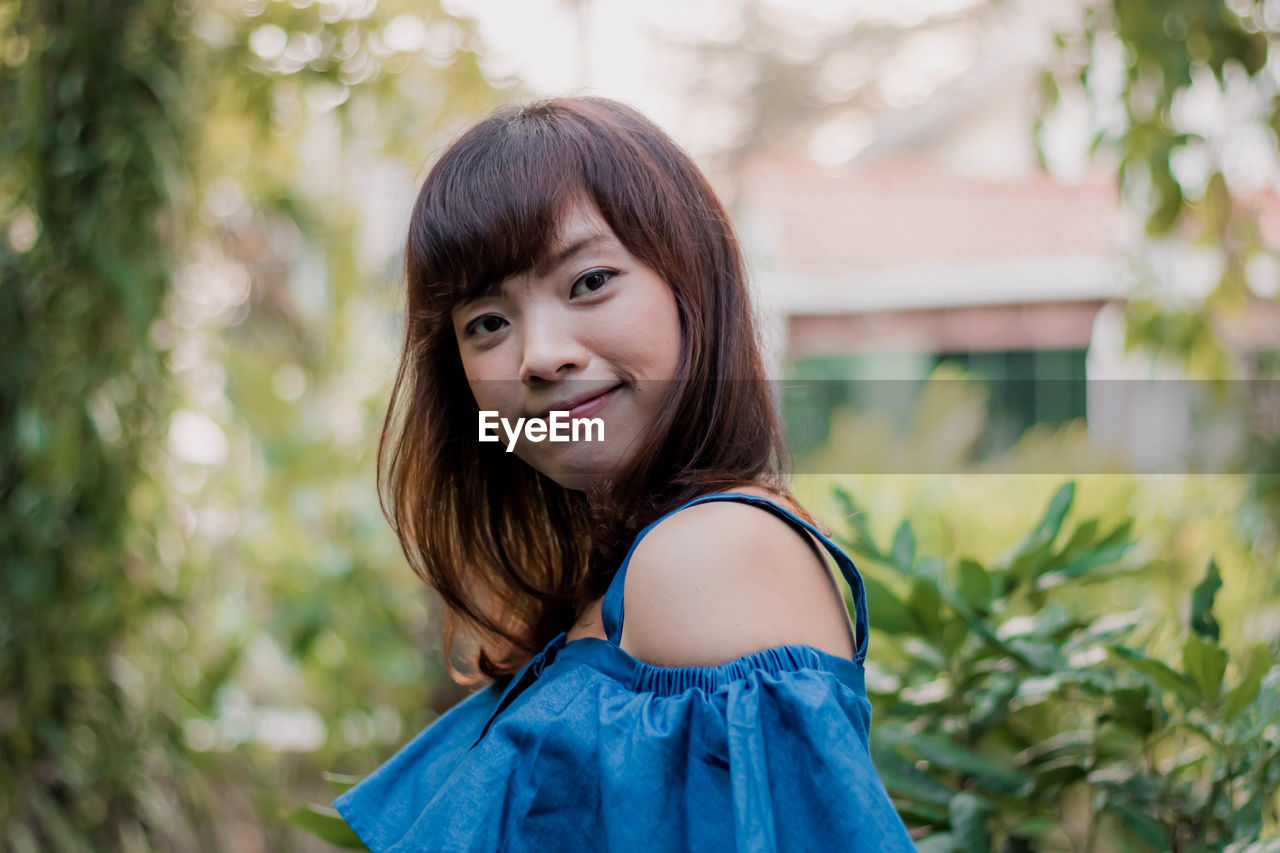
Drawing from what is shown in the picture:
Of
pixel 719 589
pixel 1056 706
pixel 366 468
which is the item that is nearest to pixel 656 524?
pixel 719 589

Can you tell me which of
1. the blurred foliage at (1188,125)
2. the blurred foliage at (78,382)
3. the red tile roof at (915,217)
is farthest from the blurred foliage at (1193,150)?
the red tile roof at (915,217)

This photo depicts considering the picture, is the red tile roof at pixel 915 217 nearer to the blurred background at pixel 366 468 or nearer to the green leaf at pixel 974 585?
the blurred background at pixel 366 468

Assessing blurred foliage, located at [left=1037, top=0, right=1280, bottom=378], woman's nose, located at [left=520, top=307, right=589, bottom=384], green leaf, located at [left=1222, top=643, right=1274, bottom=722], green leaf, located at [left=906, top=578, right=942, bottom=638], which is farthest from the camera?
blurred foliage, located at [left=1037, top=0, right=1280, bottom=378]

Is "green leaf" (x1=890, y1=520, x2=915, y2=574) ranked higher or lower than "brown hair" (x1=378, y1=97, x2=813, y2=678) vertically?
lower

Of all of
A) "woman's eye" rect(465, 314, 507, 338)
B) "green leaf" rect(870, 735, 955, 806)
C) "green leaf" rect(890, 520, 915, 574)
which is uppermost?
"woman's eye" rect(465, 314, 507, 338)

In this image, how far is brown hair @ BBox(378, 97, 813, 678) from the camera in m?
0.80

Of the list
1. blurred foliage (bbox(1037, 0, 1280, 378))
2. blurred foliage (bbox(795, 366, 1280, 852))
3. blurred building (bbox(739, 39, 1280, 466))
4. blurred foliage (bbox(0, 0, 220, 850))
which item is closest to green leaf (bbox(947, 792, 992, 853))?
blurred foliage (bbox(795, 366, 1280, 852))

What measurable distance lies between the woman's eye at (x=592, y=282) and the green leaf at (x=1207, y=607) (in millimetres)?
600

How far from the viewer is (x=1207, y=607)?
98 cm

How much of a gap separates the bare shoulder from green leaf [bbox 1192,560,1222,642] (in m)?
0.44

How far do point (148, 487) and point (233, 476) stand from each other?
0.42 m

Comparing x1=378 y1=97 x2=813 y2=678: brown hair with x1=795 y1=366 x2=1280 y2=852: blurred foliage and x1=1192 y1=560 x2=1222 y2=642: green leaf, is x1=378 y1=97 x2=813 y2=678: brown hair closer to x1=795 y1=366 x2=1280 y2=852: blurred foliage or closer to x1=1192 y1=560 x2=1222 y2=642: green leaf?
x1=795 y1=366 x2=1280 y2=852: blurred foliage

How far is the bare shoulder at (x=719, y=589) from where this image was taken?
0.68 meters

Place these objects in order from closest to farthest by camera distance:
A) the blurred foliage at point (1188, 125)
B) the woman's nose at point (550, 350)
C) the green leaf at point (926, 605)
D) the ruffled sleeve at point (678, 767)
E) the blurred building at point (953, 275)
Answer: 1. the ruffled sleeve at point (678, 767)
2. the woman's nose at point (550, 350)
3. the green leaf at point (926, 605)
4. the blurred foliage at point (1188, 125)
5. the blurred building at point (953, 275)
